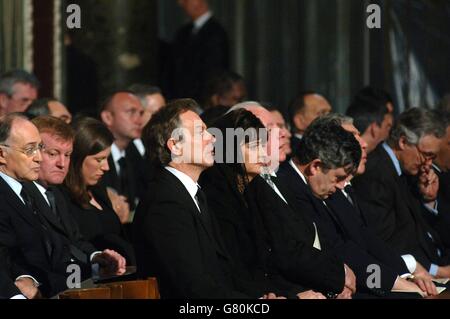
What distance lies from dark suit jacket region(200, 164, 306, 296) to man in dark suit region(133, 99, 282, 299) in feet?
0.72

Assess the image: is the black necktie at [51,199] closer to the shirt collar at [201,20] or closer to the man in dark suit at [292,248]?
the man in dark suit at [292,248]

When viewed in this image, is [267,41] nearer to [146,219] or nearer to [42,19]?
[42,19]

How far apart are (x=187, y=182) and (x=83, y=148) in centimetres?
155

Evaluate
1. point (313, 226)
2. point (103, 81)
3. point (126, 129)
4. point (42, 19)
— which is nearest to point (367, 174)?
point (313, 226)

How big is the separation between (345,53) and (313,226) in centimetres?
607

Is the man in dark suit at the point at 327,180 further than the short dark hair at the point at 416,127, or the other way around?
the short dark hair at the point at 416,127

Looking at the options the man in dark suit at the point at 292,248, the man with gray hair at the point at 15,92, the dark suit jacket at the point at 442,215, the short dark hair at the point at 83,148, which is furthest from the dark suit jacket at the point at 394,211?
the man with gray hair at the point at 15,92

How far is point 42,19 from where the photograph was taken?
1135 centimetres

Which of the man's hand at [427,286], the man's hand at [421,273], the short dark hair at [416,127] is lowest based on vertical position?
the man's hand at [427,286]

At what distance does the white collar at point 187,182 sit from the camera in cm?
578

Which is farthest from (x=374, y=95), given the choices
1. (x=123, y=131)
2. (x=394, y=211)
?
(x=123, y=131)

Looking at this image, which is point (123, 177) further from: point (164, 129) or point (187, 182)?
point (187, 182)

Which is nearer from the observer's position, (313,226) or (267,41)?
(313,226)

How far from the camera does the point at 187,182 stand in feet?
19.0
